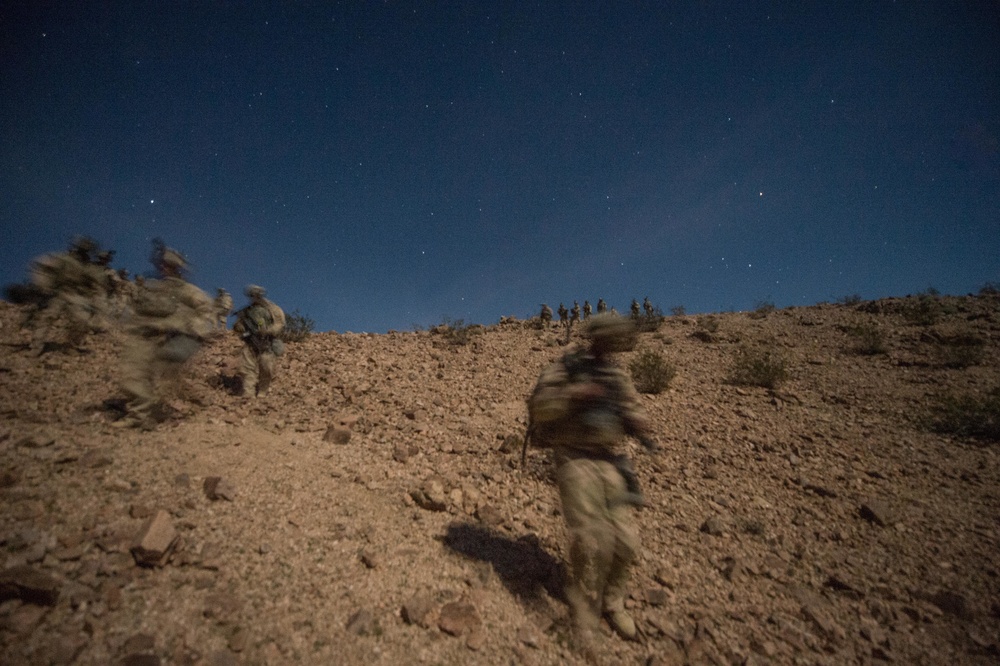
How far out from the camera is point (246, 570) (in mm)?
2537

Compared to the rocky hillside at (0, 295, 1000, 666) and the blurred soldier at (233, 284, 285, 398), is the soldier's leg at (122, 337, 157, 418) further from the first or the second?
the blurred soldier at (233, 284, 285, 398)

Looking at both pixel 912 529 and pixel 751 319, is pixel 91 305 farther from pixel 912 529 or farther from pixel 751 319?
pixel 751 319

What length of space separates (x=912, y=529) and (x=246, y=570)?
6.03m

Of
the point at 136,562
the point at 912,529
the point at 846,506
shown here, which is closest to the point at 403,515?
the point at 136,562

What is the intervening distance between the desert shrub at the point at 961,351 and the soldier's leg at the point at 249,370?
13.6 meters

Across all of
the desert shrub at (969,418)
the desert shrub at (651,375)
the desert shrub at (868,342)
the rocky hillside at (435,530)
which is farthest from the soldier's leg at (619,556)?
the desert shrub at (868,342)

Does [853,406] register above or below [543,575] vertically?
above

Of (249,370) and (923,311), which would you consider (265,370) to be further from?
(923,311)

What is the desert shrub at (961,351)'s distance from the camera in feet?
24.8

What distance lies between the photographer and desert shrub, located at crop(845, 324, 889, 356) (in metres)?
8.72

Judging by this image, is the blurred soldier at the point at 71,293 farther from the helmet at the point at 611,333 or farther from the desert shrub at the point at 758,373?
the desert shrub at the point at 758,373

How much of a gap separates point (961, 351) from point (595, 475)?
10.6 metres

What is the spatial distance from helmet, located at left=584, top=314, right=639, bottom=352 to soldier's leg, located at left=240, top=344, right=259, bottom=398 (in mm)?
5581

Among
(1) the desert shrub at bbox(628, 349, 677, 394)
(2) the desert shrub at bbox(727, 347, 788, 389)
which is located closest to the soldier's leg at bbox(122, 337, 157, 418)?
(1) the desert shrub at bbox(628, 349, 677, 394)
